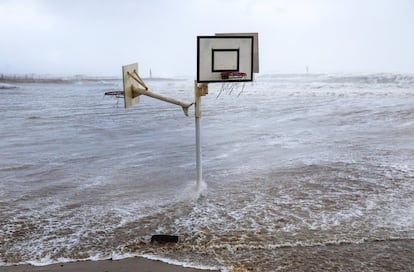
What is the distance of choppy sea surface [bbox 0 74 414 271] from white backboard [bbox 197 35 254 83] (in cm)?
103

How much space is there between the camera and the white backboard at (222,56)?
628cm

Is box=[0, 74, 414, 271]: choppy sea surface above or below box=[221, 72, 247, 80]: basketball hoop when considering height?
below

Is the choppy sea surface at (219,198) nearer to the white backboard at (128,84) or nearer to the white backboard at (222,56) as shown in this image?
the white backboard at (222,56)

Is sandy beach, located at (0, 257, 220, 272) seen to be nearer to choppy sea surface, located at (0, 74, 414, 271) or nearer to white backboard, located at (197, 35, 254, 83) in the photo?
choppy sea surface, located at (0, 74, 414, 271)

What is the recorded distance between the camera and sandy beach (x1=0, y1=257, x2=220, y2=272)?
148 inches

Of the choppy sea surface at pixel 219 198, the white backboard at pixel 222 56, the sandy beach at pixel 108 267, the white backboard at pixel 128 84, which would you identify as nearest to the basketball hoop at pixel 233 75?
the white backboard at pixel 222 56

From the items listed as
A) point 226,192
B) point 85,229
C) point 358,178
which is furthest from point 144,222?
point 358,178

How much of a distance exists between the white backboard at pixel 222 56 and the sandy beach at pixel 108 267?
304 cm

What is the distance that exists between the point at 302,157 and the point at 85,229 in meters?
4.95

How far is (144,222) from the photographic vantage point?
5000mm

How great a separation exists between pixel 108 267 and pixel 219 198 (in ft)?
7.73

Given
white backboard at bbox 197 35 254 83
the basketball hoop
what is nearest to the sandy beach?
white backboard at bbox 197 35 254 83

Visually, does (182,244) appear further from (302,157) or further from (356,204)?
(302,157)

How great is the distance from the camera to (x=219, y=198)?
19.4 ft
